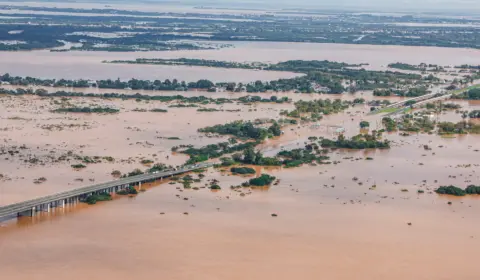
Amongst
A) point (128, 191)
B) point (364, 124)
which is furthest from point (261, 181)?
point (364, 124)

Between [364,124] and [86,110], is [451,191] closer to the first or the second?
[364,124]

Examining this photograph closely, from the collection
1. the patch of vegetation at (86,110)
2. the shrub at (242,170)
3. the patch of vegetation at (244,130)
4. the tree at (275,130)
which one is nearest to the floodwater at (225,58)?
the patch of vegetation at (86,110)

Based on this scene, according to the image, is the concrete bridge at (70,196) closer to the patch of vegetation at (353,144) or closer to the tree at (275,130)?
the patch of vegetation at (353,144)

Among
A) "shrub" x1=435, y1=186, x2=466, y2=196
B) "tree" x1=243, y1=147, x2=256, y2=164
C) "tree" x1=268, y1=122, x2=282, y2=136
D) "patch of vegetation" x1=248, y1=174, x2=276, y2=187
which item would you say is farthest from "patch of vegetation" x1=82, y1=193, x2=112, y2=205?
"tree" x1=268, y1=122, x2=282, y2=136

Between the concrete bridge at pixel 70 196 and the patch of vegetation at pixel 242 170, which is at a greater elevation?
the concrete bridge at pixel 70 196

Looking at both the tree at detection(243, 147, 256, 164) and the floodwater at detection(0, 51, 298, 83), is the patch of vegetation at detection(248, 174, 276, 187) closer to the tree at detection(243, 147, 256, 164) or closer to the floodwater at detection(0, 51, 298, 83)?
the tree at detection(243, 147, 256, 164)

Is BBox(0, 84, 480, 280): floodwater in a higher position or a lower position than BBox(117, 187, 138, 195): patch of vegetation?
lower
